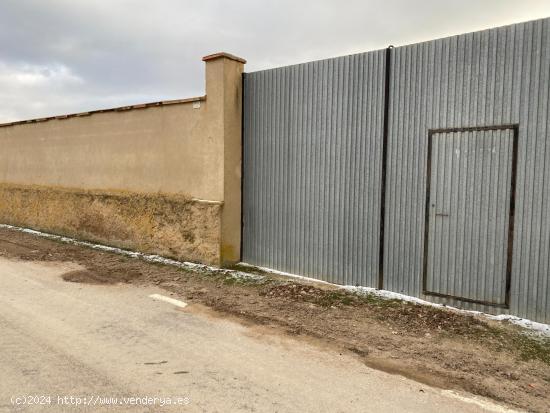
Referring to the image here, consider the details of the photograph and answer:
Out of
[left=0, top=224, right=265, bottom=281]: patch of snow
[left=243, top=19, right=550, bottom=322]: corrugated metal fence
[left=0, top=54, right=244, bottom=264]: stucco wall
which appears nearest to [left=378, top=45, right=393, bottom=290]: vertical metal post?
[left=243, top=19, right=550, bottom=322]: corrugated metal fence

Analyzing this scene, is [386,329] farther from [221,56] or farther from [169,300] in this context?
[221,56]

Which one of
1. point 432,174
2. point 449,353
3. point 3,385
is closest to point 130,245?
point 3,385

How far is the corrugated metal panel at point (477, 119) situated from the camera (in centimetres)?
490

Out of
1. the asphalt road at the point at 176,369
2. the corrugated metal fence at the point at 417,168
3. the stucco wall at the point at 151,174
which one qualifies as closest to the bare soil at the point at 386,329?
the asphalt road at the point at 176,369

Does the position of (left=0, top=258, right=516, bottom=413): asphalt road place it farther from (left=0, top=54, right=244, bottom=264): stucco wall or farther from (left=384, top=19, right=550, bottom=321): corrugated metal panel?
(left=0, top=54, right=244, bottom=264): stucco wall

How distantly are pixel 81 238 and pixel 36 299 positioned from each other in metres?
5.16

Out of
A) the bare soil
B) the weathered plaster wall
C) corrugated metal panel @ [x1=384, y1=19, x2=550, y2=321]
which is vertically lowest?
the bare soil

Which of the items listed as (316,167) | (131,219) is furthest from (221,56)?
(131,219)

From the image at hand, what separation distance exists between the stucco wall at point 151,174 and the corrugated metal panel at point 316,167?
1.47 ft

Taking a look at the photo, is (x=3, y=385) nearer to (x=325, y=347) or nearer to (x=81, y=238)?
(x=325, y=347)

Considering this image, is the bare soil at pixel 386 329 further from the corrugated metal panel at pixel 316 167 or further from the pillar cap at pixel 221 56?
the pillar cap at pixel 221 56

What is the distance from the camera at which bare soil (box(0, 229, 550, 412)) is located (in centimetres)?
363

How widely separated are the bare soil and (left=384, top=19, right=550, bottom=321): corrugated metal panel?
66cm

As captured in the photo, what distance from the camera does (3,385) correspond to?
11.0ft
